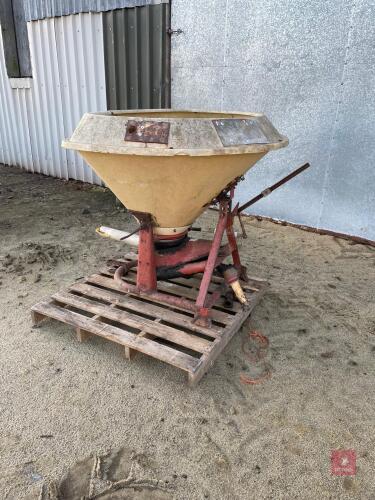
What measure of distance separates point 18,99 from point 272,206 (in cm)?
538

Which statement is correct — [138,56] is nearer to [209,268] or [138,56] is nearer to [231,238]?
[231,238]

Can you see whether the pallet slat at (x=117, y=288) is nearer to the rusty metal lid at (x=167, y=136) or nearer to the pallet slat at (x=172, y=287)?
the pallet slat at (x=172, y=287)

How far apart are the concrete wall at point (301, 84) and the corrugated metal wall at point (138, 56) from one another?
0.64ft

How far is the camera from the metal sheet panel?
503 cm

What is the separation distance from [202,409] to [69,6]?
6.02m

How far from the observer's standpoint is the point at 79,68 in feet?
19.5

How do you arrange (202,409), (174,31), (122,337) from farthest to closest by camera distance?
(174,31)
(122,337)
(202,409)

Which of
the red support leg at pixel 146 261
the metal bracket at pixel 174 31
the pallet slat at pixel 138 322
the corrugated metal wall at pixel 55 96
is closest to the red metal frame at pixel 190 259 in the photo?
the red support leg at pixel 146 261

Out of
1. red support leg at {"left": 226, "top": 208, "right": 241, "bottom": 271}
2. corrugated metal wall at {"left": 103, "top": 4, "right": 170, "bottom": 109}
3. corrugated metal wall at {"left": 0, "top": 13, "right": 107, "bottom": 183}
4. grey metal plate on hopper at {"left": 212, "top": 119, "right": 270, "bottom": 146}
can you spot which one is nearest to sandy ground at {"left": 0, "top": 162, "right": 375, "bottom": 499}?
red support leg at {"left": 226, "top": 208, "right": 241, "bottom": 271}

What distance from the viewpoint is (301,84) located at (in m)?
4.20

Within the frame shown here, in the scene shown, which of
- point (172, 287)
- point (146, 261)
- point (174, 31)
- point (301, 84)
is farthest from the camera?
point (174, 31)

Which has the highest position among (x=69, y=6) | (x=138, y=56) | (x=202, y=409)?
(x=69, y=6)

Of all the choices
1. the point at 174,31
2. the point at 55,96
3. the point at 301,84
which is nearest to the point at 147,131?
the point at 301,84

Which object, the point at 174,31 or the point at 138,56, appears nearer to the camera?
the point at 174,31
